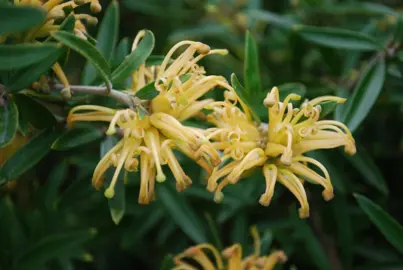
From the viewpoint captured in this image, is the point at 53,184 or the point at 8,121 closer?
the point at 8,121

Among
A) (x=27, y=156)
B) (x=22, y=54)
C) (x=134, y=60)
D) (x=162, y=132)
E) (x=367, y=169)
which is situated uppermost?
(x=22, y=54)

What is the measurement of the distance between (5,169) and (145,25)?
1504mm

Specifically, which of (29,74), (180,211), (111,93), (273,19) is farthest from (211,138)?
(273,19)

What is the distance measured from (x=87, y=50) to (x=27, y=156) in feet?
1.07

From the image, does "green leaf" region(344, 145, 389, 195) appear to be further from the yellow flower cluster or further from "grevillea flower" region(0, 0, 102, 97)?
"grevillea flower" region(0, 0, 102, 97)

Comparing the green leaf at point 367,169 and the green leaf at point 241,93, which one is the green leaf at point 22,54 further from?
the green leaf at point 367,169

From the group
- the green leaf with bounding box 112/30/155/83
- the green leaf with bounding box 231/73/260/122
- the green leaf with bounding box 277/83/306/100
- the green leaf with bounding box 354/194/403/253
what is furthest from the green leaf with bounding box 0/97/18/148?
the green leaf with bounding box 354/194/403/253

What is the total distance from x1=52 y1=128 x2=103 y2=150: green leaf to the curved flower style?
1.01ft

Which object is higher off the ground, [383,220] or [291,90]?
[291,90]

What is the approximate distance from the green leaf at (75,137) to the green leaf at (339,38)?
0.67 meters

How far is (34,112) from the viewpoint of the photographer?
1.35 meters

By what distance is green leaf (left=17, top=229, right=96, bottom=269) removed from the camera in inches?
66.7

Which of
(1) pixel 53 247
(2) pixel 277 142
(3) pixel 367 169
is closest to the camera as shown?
(2) pixel 277 142

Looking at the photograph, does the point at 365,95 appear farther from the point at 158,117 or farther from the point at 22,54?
the point at 22,54
